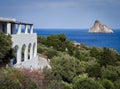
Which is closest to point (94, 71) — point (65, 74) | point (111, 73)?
point (111, 73)

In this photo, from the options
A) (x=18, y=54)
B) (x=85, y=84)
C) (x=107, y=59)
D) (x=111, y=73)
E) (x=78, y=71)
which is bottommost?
(x=111, y=73)

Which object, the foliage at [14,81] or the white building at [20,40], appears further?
the white building at [20,40]

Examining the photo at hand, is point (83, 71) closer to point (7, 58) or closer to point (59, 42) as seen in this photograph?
point (7, 58)

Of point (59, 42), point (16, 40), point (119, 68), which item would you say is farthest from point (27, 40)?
point (59, 42)

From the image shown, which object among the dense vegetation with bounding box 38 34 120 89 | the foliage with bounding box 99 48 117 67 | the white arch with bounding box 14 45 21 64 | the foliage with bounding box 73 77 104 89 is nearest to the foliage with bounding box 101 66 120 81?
the dense vegetation with bounding box 38 34 120 89

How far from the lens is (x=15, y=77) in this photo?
25391 mm

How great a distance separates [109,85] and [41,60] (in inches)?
411

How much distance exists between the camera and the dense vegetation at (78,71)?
3009 centimetres

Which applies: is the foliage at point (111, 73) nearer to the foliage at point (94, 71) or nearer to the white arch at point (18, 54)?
the foliage at point (94, 71)

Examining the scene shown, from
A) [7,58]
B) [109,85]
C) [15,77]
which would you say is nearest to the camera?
[15,77]

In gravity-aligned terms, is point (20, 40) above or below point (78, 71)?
above

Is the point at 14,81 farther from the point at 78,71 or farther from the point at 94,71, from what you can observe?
the point at 94,71

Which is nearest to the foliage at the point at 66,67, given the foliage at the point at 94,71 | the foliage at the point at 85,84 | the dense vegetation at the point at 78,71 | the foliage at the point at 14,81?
the dense vegetation at the point at 78,71

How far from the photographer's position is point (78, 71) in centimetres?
3844
